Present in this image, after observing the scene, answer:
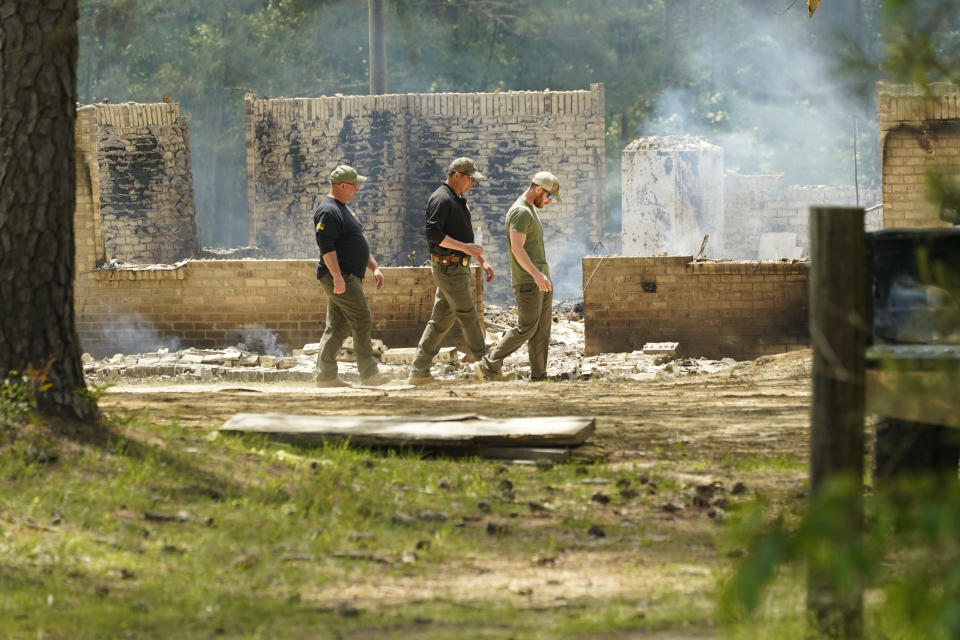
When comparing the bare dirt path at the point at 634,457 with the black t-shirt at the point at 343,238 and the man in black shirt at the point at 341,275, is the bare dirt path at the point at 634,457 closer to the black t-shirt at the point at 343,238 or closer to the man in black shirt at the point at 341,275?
the man in black shirt at the point at 341,275

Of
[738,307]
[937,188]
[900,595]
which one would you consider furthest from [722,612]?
[738,307]

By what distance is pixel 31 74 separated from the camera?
6371mm

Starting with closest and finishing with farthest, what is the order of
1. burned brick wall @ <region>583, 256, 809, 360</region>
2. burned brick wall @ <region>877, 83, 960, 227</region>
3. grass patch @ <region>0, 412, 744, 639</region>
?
grass patch @ <region>0, 412, 744, 639</region>, burned brick wall @ <region>583, 256, 809, 360</region>, burned brick wall @ <region>877, 83, 960, 227</region>

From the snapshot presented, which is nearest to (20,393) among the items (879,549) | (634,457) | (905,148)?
(634,457)

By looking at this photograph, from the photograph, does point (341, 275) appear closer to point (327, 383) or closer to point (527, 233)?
point (327, 383)

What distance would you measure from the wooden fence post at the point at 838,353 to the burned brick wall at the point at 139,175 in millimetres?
18753

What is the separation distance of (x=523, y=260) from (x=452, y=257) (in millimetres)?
580

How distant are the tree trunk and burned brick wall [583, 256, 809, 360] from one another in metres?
7.24

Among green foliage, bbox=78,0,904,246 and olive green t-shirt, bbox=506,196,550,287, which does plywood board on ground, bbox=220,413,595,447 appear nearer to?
olive green t-shirt, bbox=506,196,550,287

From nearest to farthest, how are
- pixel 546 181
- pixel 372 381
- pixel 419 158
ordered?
1. pixel 546 181
2. pixel 372 381
3. pixel 419 158

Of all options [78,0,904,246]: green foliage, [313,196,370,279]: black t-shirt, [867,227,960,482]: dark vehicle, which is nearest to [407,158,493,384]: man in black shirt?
[313,196,370,279]: black t-shirt

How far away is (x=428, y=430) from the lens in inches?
263

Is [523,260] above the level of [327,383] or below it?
above

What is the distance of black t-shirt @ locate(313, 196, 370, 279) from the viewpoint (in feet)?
34.5
